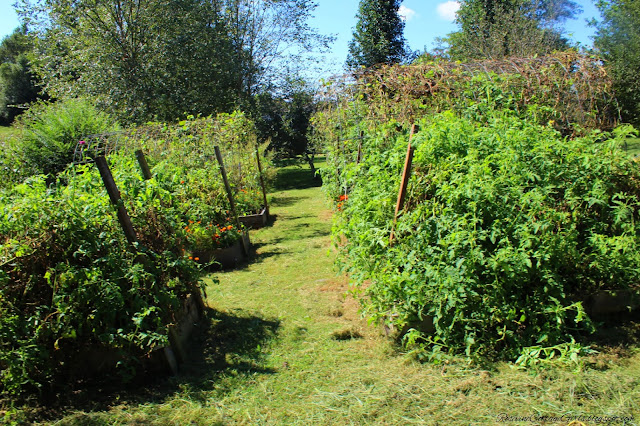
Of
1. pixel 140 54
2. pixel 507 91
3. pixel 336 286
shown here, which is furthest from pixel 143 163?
pixel 140 54

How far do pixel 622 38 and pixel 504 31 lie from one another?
793 cm

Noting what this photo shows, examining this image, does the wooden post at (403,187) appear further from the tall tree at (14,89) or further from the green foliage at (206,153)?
the tall tree at (14,89)

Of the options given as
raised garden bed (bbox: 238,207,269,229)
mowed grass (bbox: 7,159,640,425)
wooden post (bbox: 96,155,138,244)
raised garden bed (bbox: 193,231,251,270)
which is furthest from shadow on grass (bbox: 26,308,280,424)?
raised garden bed (bbox: 238,207,269,229)

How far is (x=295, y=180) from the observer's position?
1838 cm

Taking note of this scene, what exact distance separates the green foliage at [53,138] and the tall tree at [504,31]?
14.2 m

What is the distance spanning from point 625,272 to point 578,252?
39 centimetres

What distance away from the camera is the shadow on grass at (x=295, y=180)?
16750 mm

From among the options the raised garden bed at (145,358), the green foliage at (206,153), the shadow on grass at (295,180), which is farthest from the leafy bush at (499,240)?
the shadow on grass at (295,180)

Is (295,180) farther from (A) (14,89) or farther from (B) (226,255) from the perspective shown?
(A) (14,89)

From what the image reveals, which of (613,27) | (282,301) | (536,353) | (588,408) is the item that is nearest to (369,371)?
(536,353)

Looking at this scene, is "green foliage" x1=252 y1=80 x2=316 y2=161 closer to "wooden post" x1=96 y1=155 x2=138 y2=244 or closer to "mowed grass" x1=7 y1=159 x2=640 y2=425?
"mowed grass" x1=7 y1=159 x2=640 y2=425

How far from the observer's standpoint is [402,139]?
4.49 m

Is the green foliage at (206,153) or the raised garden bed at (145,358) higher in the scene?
the green foliage at (206,153)

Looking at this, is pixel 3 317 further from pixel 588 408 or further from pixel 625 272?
pixel 625 272
